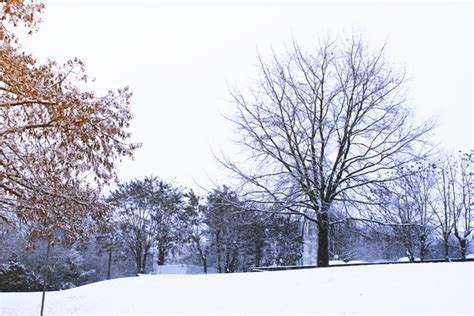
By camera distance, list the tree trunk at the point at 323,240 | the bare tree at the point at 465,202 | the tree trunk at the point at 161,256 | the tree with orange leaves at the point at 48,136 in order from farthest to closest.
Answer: the tree trunk at the point at 161,256
the bare tree at the point at 465,202
the tree trunk at the point at 323,240
the tree with orange leaves at the point at 48,136

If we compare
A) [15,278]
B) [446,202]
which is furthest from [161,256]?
[446,202]

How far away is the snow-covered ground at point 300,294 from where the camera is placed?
8703 millimetres

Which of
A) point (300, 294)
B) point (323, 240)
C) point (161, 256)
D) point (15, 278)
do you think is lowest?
point (15, 278)

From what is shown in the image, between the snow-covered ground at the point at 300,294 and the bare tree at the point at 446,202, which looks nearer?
the snow-covered ground at the point at 300,294

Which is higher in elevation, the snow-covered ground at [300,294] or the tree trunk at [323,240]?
the tree trunk at [323,240]

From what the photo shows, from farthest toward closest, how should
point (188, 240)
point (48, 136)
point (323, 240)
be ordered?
point (188, 240)
point (323, 240)
point (48, 136)


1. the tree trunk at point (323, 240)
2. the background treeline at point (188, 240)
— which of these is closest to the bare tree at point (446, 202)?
the background treeline at point (188, 240)

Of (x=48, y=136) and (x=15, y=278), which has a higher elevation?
(x=48, y=136)

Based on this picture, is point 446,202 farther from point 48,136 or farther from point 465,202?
point 48,136

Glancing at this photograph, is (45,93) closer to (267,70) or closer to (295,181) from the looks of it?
(295,181)

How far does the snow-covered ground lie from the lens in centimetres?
870

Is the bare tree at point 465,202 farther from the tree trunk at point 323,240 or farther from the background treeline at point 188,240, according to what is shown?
the tree trunk at point 323,240

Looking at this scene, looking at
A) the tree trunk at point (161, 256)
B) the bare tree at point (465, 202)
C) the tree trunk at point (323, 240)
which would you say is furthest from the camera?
the tree trunk at point (161, 256)

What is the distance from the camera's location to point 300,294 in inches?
412
